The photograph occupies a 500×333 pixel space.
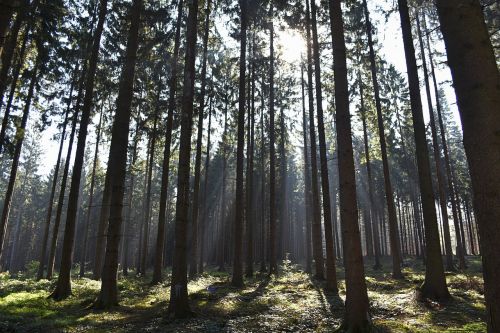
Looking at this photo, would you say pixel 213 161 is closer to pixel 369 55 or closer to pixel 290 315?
pixel 369 55

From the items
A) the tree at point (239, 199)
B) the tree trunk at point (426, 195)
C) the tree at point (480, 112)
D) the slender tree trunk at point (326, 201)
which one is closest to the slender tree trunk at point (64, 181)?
the tree at point (239, 199)

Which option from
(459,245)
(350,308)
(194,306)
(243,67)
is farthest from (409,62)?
(459,245)

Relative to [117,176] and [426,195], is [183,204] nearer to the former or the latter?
[117,176]

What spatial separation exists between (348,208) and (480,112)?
14.6ft

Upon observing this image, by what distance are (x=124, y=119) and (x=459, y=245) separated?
2222 cm

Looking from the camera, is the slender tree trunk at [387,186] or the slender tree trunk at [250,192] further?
the slender tree trunk at [250,192]

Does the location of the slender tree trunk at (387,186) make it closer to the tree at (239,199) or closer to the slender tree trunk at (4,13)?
the tree at (239,199)

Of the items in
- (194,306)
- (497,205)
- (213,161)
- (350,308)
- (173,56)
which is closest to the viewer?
(497,205)

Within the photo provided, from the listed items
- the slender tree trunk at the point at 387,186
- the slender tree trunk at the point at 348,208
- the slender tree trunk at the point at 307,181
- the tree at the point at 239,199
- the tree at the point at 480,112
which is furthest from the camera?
the slender tree trunk at the point at 307,181

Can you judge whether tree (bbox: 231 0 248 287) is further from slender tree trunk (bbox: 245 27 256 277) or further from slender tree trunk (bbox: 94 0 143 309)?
slender tree trunk (bbox: 94 0 143 309)

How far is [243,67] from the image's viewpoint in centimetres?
1733

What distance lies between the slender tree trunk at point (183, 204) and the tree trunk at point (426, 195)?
287 inches

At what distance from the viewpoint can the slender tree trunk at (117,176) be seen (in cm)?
1127

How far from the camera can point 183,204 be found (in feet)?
32.9
